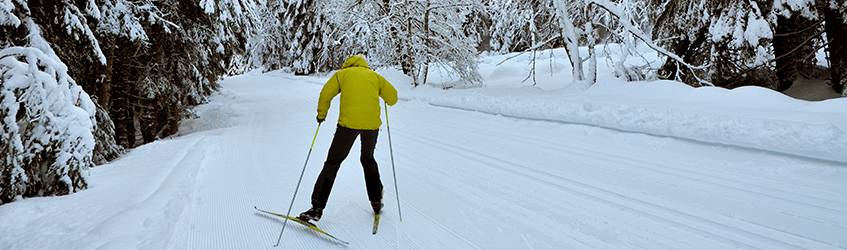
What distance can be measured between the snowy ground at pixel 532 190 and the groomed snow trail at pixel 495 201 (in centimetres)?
2

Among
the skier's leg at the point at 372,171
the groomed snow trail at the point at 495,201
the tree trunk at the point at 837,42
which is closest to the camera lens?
the groomed snow trail at the point at 495,201

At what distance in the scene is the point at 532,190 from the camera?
5.02m

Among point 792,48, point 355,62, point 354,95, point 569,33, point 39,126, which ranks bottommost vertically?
point 39,126

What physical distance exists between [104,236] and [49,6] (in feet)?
16.4

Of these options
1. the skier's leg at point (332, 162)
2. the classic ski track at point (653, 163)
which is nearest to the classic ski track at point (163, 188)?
the skier's leg at point (332, 162)

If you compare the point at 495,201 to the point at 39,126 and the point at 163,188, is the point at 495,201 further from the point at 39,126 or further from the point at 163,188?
the point at 39,126

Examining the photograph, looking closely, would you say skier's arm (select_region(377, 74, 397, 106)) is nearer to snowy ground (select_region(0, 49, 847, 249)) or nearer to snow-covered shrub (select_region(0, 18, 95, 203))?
snowy ground (select_region(0, 49, 847, 249))

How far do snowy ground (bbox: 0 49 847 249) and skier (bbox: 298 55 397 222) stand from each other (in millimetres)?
291

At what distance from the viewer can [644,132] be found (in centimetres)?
704

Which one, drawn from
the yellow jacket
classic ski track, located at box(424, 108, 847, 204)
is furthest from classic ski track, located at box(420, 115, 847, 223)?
the yellow jacket

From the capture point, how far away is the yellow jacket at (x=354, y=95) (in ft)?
13.9

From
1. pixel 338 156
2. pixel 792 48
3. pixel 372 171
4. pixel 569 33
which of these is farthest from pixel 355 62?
pixel 792 48

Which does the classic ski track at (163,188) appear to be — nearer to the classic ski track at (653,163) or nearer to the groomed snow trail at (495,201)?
the groomed snow trail at (495,201)

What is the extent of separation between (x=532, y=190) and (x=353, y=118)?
2.07m
